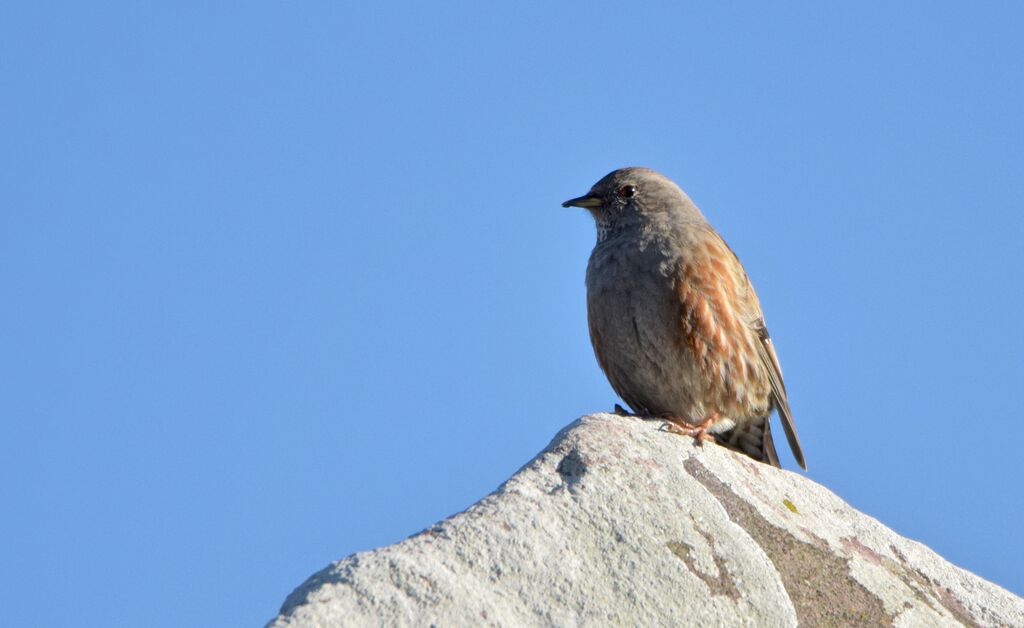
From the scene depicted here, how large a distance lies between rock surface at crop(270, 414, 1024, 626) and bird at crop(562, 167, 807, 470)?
6.73 feet

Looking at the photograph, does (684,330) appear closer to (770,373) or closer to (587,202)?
(770,373)

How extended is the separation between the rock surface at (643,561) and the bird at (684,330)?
2.05 m

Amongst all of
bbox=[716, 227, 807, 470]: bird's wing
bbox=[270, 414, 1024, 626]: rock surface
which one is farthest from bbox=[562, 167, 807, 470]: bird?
bbox=[270, 414, 1024, 626]: rock surface

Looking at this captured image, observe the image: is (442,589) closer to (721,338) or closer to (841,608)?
(841,608)

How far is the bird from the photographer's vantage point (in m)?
7.59

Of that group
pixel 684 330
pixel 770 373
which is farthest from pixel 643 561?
pixel 770 373

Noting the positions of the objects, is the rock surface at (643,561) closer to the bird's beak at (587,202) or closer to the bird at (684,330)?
the bird at (684,330)

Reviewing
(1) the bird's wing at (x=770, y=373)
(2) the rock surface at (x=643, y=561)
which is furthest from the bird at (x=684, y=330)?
(2) the rock surface at (x=643, y=561)

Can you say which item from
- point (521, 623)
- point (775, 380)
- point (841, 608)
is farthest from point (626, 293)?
point (521, 623)

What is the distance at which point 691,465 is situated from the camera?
4973mm

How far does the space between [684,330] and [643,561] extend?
348 cm

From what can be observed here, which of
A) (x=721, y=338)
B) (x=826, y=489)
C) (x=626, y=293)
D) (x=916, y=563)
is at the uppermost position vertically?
(x=626, y=293)

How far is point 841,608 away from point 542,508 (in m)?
1.15

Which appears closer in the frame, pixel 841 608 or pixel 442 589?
pixel 442 589
